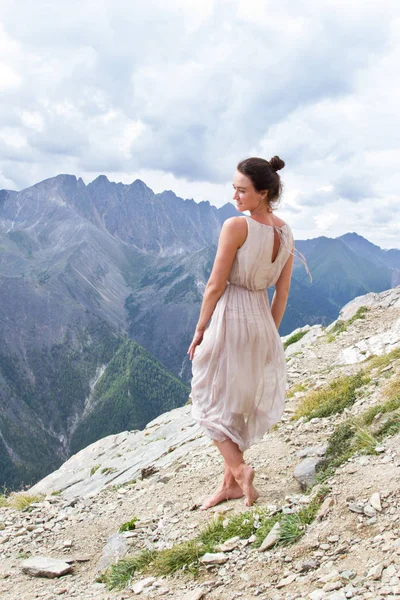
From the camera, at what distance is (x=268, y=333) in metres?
6.38

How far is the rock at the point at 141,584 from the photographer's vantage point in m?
4.78

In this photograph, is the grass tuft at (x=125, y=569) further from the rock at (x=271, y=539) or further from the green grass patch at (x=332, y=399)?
the green grass patch at (x=332, y=399)

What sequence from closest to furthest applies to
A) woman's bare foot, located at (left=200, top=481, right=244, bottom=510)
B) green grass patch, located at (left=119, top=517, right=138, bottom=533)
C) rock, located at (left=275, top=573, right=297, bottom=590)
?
rock, located at (left=275, top=573, right=297, bottom=590) → woman's bare foot, located at (left=200, top=481, right=244, bottom=510) → green grass patch, located at (left=119, top=517, right=138, bottom=533)

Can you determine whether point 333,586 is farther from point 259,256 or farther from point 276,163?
point 276,163

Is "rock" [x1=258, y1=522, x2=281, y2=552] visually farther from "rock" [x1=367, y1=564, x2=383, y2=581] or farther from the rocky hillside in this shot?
"rock" [x1=367, y1=564, x2=383, y2=581]

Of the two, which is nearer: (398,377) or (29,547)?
(29,547)

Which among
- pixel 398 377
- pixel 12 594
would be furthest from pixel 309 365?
pixel 12 594

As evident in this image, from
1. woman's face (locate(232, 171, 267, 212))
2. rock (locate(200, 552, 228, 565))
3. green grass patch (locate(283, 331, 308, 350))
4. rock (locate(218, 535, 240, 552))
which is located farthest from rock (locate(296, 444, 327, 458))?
green grass patch (locate(283, 331, 308, 350))

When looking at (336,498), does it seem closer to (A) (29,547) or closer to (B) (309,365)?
(A) (29,547)

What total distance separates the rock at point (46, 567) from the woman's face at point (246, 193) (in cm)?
552

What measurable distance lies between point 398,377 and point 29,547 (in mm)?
7558

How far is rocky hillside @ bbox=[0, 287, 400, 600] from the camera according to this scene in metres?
→ 4.17

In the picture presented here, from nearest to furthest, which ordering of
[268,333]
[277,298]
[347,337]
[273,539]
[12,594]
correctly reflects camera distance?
[273,539] → [12,594] → [268,333] → [277,298] → [347,337]

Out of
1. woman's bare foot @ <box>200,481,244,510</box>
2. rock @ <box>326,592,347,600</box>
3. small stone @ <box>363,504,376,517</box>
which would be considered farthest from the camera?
woman's bare foot @ <box>200,481,244,510</box>
